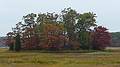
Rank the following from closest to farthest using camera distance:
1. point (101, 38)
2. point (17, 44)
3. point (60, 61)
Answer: point (60, 61) → point (17, 44) → point (101, 38)

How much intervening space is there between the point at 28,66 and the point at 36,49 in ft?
171

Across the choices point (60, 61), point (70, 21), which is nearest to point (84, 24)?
point (70, 21)

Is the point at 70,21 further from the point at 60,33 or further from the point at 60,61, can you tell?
the point at 60,61

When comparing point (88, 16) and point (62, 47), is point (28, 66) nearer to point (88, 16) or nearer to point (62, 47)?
point (62, 47)

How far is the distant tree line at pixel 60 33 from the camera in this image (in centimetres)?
8600

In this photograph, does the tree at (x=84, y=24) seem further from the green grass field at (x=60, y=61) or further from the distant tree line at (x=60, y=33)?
the green grass field at (x=60, y=61)

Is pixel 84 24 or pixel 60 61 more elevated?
pixel 84 24

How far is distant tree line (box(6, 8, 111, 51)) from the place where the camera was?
282 feet

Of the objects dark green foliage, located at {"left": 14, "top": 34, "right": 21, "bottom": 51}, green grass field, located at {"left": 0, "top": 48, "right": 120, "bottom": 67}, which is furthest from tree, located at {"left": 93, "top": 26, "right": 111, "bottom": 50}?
green grass field, located at {"left": 0, "top": 48, "right": 120, "bottom": 67}

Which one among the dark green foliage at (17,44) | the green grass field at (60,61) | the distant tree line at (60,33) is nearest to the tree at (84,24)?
the distant tree line at (60,33)

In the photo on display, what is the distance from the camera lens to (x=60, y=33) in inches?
3482

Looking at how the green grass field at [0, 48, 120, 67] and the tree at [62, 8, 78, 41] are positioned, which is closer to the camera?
the green grass field at [0, 48, 120, 67]

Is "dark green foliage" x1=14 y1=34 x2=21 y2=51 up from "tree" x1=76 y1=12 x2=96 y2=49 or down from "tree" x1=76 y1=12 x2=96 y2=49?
down

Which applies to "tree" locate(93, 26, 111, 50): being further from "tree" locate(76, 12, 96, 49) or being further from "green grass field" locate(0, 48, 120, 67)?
"green grass field" locate(0, 48, 120, 67)
